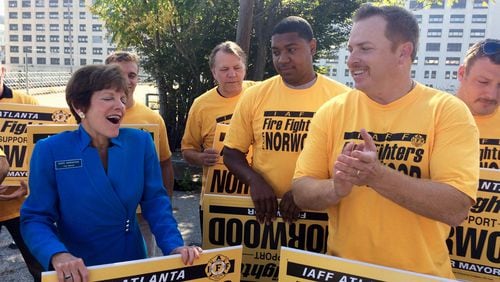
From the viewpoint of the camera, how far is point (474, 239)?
2711 mm

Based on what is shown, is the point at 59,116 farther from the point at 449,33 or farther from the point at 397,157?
the point at 449,33

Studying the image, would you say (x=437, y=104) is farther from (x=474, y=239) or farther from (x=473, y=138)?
(x=474, y=239)

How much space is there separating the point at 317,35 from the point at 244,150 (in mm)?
7482

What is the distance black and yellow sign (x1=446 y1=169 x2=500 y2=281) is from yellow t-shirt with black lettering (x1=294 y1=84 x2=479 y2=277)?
2.72 ft

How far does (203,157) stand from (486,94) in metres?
2.07

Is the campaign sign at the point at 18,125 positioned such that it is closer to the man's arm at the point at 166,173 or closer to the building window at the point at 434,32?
the man's arm at the point at 166,173

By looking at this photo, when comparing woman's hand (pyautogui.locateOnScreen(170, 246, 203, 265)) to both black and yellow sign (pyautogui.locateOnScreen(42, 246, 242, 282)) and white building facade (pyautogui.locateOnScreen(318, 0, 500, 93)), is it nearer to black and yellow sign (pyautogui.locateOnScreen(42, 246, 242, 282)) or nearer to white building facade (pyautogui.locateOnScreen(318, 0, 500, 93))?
black and yellow sign (pyautogui.locateOnScreen(42, 246, 242, 282))

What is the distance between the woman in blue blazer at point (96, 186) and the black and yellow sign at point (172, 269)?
68 mm

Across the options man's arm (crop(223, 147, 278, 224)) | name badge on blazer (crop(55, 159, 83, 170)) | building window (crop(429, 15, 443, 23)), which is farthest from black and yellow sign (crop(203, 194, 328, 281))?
building window (crop(429, 15, 443, 23))

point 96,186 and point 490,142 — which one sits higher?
point 490,142

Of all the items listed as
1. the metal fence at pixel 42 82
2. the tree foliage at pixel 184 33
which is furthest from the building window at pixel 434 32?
the tree foliage at pixel 184 33

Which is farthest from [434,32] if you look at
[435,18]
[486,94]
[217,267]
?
[217,267]

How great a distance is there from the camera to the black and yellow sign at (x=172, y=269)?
1907 millimetres

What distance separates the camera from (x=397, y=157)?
1.97m
